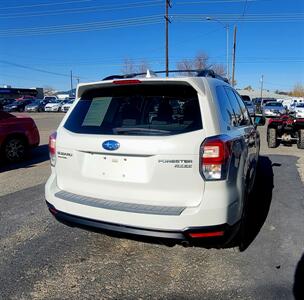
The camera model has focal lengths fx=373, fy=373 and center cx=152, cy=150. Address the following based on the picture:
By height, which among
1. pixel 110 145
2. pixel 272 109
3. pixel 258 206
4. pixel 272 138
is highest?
pixel 110 145

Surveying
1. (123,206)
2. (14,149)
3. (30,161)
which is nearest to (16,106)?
(30,161)

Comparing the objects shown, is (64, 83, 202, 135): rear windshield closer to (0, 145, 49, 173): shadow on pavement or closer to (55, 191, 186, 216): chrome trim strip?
(55, 191, 186, 216): chrome trim strip

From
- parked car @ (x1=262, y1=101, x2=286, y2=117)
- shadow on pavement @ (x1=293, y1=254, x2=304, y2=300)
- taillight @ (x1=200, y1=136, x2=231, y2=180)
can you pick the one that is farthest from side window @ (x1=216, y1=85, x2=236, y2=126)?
parked car @ (x1=262, y1=101, x2=286, y2=117)

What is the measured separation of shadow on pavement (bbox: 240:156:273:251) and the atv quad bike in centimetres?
465

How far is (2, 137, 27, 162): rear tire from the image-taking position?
31.1 feet

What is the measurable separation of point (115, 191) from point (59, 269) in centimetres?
100

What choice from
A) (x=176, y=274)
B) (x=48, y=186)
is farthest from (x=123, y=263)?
(x=48, y=186)

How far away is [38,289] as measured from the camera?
3.24 meters

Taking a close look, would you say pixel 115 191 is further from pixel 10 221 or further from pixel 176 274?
pixel 10 221

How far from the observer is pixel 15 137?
973cm

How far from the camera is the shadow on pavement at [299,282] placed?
3.12 meters

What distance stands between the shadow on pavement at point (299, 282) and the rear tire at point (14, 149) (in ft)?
25.6

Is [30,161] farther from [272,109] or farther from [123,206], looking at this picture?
[272,109]

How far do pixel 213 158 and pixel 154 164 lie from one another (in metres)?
0.50
